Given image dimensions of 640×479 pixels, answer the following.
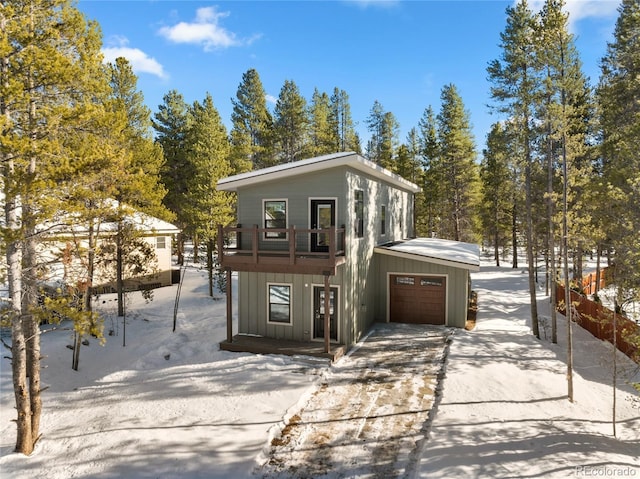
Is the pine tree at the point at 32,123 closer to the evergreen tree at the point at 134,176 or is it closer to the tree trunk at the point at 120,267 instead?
the evergreen tree at the point at 134,176

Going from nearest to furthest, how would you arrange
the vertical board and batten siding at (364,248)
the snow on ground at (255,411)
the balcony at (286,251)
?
1. the snow on ground at (255,411)
2. the balcony at (286,251)
3. the vertical board and batten siding at (364,248)

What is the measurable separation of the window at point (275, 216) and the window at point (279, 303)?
1817 mm

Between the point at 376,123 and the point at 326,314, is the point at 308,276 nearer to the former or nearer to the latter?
the point at 326,314

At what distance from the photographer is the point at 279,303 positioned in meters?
13.7

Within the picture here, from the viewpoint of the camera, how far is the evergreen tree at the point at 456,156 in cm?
3122

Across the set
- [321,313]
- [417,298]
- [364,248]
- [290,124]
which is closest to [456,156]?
[290,124]

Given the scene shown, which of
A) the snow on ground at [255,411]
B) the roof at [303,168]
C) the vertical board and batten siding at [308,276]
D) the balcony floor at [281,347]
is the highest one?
the roof at [303,168]

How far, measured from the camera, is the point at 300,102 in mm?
32156

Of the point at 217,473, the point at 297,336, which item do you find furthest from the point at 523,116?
the point at 217,473

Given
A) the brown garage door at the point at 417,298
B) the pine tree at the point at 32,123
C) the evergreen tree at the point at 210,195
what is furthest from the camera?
the evergreen tree at the point at 210,195

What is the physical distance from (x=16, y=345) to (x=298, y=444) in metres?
6.37

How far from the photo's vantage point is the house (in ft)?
41.1

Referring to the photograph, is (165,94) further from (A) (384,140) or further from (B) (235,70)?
(A) (384,140)

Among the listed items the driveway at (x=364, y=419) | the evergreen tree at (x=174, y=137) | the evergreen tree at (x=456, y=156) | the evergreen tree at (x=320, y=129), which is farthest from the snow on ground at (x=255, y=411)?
the evergreen tree at (x=320, y=129)
